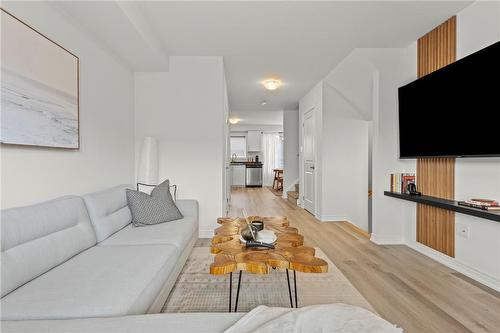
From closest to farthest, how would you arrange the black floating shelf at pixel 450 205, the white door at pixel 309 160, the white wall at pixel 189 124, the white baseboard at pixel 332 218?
the black floating shelf at pixel 450 205 < the white wall at pixel 189 124 < the white baseboard at pixel 332 218 < the white door at pixel 309 160

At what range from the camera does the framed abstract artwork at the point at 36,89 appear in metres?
1.61

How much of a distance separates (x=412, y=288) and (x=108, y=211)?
2.68m

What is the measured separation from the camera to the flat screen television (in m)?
2.20

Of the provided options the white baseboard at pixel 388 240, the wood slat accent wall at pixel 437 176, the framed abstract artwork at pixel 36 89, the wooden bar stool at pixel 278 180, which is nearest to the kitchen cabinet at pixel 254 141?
the wooden bar stool at pixel 278 180

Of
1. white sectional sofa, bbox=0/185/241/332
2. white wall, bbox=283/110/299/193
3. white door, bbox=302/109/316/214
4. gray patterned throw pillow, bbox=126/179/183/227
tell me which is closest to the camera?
white sectional sofa, bbox=0/185/241/332

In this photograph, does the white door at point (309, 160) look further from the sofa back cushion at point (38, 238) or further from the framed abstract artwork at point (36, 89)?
the sofa back cushion at point (38, 238)

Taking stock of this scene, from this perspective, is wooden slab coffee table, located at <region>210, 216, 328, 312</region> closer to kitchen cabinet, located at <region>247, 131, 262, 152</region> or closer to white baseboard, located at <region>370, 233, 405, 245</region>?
white baseboard, located at <region>370, 233, 405, 245</region>

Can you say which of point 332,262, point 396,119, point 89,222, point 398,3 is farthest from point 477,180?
point 89,222

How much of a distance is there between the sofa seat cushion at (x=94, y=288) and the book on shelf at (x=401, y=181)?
2832 millimetres

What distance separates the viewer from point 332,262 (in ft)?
9.34

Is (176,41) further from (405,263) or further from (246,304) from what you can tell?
(405,263)

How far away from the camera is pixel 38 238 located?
5.05 feet

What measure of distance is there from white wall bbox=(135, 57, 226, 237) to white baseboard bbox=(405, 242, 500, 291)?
2.53 meters

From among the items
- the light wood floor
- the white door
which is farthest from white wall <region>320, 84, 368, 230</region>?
the light wood floor
